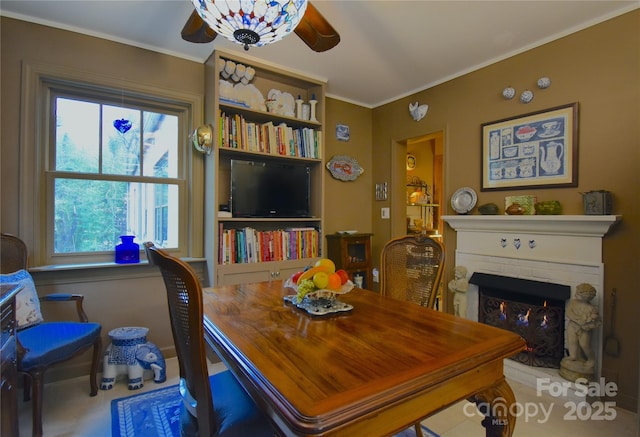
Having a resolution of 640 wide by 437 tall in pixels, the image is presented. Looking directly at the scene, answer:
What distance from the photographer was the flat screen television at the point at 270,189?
2807 millimetres

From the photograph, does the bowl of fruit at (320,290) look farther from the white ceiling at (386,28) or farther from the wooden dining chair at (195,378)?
the white ceiling at (386,28)

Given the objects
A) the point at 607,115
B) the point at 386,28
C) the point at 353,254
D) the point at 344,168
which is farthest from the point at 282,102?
the point at 607,115

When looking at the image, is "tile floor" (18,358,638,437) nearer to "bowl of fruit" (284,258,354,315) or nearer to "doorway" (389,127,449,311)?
"bowl of fruit" (284,258,354,315)

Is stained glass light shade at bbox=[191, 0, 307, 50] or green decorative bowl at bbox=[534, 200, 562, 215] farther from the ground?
stained glass light shade at bbox=[191, 0, 307, 50]

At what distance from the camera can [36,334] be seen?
191 centimetres

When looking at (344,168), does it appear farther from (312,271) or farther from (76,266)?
(76,266)

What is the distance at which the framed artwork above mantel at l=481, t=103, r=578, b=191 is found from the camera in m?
2.34

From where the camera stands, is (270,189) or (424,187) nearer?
(270,189)

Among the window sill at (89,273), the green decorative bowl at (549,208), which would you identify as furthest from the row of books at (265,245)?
the green decorative bowl at (549,208)

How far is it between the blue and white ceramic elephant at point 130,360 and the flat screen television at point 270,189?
47.3 inches

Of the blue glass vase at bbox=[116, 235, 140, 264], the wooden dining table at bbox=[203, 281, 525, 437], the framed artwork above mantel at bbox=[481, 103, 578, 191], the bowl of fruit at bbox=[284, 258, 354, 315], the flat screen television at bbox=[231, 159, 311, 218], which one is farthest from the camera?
the flat screen television at bbox=[231, 159, 311, 218]

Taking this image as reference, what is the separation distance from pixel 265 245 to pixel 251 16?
1.94 m

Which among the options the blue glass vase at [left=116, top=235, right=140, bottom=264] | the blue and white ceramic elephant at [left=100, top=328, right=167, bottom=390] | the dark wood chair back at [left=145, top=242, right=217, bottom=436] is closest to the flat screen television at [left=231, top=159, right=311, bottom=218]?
the blue glass vase at [left=116, top=235, right=140, bottom=264]

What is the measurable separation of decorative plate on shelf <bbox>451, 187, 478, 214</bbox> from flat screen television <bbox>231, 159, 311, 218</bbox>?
55.7 inches
